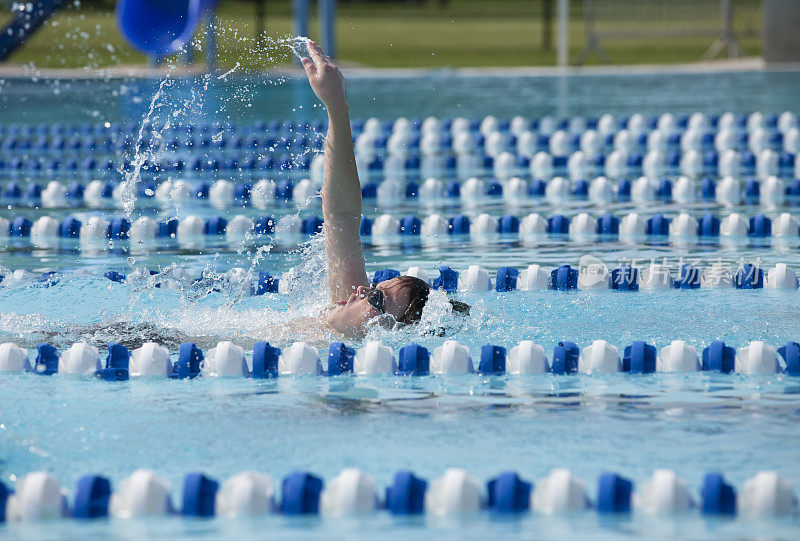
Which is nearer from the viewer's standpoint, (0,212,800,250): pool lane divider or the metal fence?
(0,212,800,250): pool lane divider

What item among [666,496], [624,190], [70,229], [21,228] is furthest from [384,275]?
[624,190]

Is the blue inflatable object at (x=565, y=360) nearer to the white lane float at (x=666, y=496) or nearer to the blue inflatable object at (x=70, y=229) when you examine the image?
the white lane float at (x=666, y=496)

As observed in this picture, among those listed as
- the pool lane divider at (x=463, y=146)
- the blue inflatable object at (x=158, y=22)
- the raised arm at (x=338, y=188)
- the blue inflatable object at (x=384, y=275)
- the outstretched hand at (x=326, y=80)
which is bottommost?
the blue inflatable object at (x=384, y=275)

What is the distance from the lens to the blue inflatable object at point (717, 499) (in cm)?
274

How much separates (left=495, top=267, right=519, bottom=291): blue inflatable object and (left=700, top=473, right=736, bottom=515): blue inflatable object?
2.41m

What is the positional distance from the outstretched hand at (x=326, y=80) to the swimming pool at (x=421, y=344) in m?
0.77

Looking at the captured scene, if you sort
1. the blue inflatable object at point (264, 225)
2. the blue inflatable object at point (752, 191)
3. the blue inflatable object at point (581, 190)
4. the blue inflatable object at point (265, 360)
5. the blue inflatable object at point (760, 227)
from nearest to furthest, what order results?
the blue inflatable object at point (265, 360), the blue inflatable object at point (760, 227), the blue inflatable object at point (264, 225), the blue inflatable object at point (752, 191), the blue inflatable object at point (581, 190)

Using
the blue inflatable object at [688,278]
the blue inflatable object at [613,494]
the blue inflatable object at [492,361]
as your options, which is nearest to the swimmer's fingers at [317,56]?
the blue inflatable object at [492,361]

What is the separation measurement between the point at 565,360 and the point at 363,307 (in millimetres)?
658

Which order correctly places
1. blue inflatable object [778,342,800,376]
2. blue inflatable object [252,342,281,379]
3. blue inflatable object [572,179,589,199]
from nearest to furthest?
blue inflatable object [778,342,800,376]
blue inflatable object [252,342,281,379]
blue inflatable object [572,179,589,199]

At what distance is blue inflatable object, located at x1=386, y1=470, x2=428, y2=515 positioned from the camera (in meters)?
2.74

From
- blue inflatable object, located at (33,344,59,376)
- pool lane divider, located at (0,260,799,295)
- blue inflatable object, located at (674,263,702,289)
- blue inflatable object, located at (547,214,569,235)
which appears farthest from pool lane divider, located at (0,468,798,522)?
blue inflatable object, located at (547,214,569,235)

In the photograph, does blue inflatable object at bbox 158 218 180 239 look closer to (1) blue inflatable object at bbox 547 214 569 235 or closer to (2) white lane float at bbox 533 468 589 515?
(1) blue inflatable object at bbox 547 214 569 235

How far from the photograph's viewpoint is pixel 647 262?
563 cm
